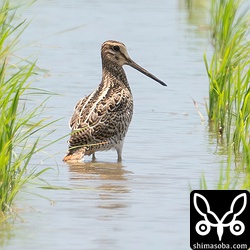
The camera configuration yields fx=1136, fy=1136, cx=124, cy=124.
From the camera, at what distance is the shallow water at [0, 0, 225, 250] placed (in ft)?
26.4

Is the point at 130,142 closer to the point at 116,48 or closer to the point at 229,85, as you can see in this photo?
the point at 116,48

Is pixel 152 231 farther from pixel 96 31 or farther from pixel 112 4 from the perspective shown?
pixel 112 4

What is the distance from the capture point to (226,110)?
1170 centimetres

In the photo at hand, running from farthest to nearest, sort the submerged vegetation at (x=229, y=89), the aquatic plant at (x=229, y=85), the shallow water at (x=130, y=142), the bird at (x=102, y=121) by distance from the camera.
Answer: the bird at (x=102, y=121) < the aquatic plant at (x=229, y=85) < the submerged vegetation at (x=229, y=89) < the shallow water at (x=130, y=142)

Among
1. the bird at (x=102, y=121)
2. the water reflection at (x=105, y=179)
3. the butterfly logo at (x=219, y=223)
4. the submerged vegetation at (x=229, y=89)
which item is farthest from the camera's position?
the bird at (x=102, y=121)

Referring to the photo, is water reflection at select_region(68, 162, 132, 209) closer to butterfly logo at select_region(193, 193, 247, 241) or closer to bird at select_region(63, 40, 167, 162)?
bird at select_region(63, 40, 167, 162)

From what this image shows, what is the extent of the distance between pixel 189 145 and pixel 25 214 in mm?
3614

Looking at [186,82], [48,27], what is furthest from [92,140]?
[48,27]

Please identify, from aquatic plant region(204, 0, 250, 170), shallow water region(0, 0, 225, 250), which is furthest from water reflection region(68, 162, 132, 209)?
aquatic plant region(204, 0, 250, 170)

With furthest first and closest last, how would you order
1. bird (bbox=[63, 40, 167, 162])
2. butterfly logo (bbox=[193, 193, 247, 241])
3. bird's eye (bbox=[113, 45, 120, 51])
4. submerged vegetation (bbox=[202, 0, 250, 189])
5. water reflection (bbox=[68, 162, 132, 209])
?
bird's eye (bbox=[113, 45, 120, 51]), bird (bbox=[63, 40, 167, 162]), submerged vegetation (bbox=[202, 0, 250, 189]), water reflection (bbox=[68, 162, 132, 209]), butterfly logo (bbox=[193, 193, 247, 241])

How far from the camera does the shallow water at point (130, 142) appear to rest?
26.4 feet

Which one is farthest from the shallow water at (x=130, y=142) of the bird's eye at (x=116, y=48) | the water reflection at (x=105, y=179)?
the bird's eye at (x=116, y=48)

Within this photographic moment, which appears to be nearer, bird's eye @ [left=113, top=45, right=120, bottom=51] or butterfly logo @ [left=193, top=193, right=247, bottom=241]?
butterfly logo @ [left=193, top=193, right=247, bottom=241]

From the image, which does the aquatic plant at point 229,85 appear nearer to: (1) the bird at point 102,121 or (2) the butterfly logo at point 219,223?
(1) the bird at point 102,121
